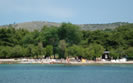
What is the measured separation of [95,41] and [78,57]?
7.26 metres

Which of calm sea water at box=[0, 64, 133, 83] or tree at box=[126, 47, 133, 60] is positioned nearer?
calm sea water at box=[0, 64, 133, 83]

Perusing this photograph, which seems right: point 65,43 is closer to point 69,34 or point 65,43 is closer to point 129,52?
point 69,34

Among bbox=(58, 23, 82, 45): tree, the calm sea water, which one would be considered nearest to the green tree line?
bbox=(58, 23, 82, 45): tree

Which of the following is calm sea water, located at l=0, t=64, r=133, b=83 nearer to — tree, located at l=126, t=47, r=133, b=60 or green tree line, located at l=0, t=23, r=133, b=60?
tree, located at l=126, t=47, r=133, b=60

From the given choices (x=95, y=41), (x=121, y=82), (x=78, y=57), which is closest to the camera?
(x=121, y=82)

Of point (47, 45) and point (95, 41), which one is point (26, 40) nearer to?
point (47, 45)

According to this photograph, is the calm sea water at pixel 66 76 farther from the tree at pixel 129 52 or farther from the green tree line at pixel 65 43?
the green tree line at pixel 65 43

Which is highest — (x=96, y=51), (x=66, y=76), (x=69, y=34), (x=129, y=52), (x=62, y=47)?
(x=69, y=34)

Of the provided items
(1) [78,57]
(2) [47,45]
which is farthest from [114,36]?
(2) [47,45]

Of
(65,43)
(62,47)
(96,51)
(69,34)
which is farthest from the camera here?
(69,34)

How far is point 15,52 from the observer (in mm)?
65562

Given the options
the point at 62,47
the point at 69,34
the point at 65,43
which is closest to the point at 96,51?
the point at 62,47

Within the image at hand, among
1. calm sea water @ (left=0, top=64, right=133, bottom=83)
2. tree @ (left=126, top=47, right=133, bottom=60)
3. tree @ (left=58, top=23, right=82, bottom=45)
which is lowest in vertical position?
calm sea water @ (left=0, top=64, right=133, bottom=83)

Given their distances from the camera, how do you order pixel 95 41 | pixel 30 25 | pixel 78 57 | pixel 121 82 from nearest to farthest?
1. pixel 121 82
2. pixel 78 57
3. pixel 95 41
4. pixel 30 25
